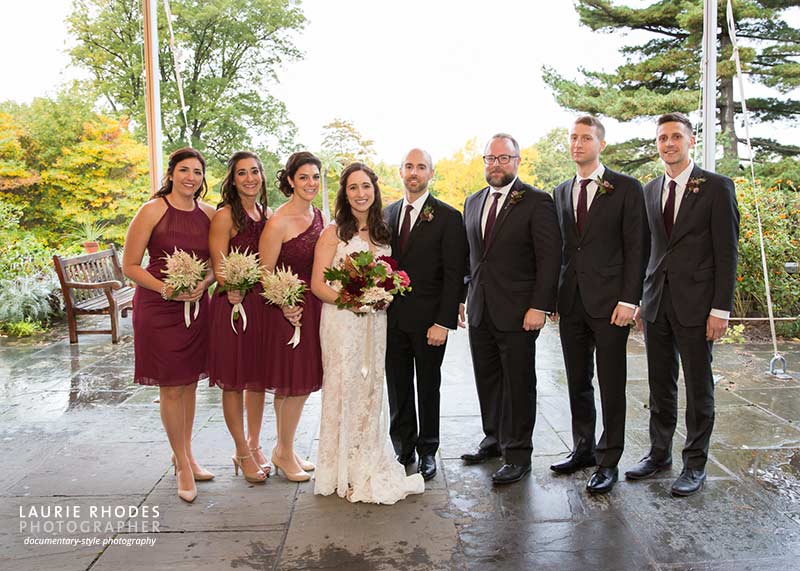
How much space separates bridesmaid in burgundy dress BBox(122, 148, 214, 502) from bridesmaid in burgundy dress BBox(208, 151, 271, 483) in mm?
87

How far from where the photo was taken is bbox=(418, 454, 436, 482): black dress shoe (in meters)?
3.57

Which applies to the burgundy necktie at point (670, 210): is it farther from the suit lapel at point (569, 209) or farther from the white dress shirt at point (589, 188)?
the suit lapel at point (569, 209)

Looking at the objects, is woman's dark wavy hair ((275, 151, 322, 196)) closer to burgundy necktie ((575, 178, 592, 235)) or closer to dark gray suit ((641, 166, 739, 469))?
burgundy necktie ((575, 178, 592, 235))

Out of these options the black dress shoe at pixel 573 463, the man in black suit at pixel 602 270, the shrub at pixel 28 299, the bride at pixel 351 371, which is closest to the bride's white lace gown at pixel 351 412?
the bride at pixel 351 371

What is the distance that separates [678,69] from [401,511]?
11.2 m

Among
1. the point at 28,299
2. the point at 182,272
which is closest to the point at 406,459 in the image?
the point at 182,272

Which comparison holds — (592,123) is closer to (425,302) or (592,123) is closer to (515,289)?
(515,289)

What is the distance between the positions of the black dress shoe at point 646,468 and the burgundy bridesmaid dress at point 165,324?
2463 millimetres

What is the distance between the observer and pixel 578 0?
11.9 metres

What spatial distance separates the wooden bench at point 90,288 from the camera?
731 centimetres

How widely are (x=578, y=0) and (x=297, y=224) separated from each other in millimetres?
10479

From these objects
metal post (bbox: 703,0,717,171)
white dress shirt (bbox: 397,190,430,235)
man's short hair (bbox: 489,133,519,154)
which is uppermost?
metal post (bbox: 703,0,717,171)

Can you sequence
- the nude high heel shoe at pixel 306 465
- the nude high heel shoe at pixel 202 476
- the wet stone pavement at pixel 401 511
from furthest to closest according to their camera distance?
1. the nude high heel shoe at pixel 306 465
2. the nude high heel shoe at pixel 202 476
3. the wet stone pavement at pixel 401 511

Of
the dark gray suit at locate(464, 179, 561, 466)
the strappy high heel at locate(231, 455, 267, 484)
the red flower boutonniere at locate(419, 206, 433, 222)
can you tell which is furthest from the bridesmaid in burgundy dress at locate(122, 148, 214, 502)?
the dark gray suit at locate(464, 179, 561, 466)
